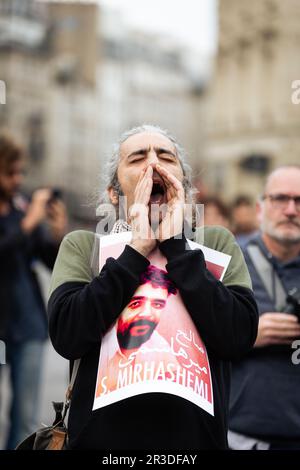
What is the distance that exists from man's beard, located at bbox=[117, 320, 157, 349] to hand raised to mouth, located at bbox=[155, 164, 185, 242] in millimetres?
261

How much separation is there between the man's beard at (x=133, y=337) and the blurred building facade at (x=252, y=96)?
25.1 m

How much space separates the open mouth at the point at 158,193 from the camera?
2291mm

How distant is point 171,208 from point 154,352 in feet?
1.42

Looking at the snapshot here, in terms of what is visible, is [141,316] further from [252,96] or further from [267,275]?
[252,96]

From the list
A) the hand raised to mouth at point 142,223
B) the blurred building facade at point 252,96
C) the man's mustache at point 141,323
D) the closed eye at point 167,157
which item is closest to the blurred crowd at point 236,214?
the closed eye at point 167,157

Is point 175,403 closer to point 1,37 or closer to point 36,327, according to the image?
point 36,327

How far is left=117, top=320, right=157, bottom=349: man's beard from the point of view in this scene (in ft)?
6.86

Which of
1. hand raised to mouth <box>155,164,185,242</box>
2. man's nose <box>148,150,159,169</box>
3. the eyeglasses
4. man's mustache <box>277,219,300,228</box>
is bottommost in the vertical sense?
man's mustache <box>277,219,300,228</box>

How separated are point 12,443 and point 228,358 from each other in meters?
3.22

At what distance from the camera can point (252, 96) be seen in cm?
3145

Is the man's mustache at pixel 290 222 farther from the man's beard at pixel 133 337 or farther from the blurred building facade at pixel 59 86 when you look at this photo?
the blurred building facade at pixel 59 86

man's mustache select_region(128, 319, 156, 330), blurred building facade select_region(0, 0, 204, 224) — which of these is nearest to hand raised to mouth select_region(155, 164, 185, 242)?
man's mustache select_region(128, 319, 156, 330)

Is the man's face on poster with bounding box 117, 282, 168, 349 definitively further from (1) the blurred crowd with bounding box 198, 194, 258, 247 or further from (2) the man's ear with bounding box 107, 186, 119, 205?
(1) the blurred crowd with bounding box 198, 194, 258, 247

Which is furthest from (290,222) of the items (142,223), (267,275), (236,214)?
(236,214)
